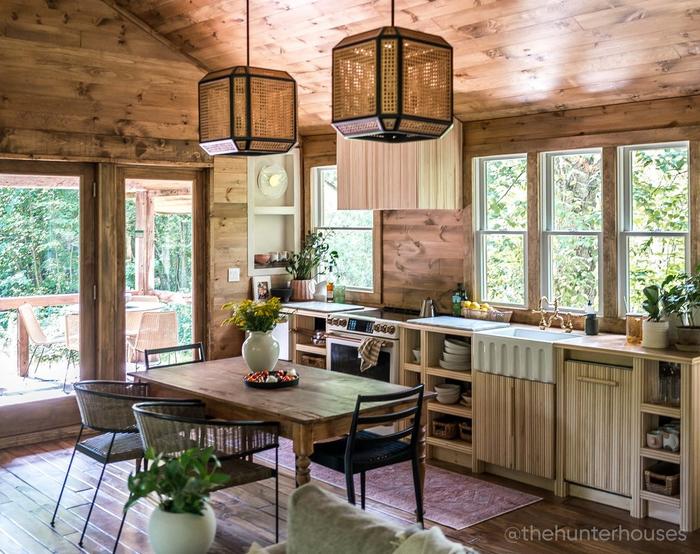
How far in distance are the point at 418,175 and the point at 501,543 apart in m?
2.78

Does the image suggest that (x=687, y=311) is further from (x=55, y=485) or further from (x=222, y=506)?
(x=55, y=485)

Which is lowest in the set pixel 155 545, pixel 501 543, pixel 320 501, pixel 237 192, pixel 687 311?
pixel 501 543

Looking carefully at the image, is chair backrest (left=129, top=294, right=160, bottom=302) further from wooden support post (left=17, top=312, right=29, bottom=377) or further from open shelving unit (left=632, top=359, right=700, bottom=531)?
open shelving unit (left=632, top=359, right=700, bottom=531)

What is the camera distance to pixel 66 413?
6656 mm

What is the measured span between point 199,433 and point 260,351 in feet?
3.01

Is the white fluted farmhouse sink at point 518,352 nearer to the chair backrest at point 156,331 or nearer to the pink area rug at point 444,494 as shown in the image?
the pink area rug at point 444,494

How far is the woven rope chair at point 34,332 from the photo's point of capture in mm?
6453

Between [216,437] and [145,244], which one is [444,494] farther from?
[145,244]

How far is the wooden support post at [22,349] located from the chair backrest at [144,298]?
34.0 inches

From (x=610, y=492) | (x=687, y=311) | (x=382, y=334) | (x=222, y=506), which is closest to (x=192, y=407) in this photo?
(x=222, y=506)

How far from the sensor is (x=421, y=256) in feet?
22.4

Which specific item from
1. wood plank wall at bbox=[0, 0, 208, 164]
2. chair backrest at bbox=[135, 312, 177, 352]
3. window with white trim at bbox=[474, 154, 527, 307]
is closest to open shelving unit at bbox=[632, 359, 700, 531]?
window with white trim at bbox=[474, 154, 527, 307]

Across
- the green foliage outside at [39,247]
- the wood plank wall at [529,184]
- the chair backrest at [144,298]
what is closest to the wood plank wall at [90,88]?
the green foliage outside at [39,247]

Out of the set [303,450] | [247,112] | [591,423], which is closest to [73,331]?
[247,112]
